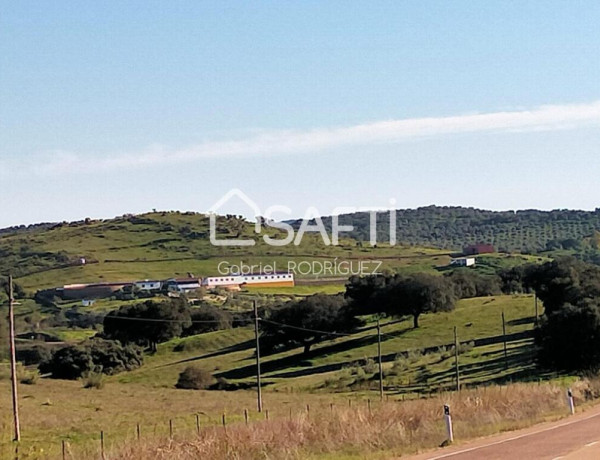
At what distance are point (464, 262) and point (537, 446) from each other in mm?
140886

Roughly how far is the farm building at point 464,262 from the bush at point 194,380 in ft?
300

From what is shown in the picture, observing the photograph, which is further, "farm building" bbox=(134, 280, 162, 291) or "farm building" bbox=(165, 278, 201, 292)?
"farm building" bbox=(134, 280, 162, 291)

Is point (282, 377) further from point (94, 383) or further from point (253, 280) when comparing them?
point (253, 280)

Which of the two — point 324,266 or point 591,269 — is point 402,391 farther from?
point 324,266

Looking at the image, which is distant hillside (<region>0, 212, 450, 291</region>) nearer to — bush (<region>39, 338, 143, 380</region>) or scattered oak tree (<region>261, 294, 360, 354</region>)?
scattered oak tree (<region>261, 294, 360, 354</region>)

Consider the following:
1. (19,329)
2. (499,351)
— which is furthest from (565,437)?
(19,329)

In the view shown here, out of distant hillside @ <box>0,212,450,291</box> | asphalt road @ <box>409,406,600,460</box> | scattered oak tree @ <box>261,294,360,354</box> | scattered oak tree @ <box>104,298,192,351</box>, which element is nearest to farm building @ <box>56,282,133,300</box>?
distant hillside @ <box>0,212,450,291</box>

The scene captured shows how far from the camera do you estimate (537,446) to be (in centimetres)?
2073

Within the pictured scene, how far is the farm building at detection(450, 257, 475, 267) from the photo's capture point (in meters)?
157

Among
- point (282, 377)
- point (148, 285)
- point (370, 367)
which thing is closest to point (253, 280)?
point (148, 285)

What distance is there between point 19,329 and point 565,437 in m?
95.4

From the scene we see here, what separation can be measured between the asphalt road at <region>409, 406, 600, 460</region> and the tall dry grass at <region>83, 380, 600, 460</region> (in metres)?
0.80

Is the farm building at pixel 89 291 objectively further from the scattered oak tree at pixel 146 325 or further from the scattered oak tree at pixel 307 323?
the scattered oak tree at pixel 307 323

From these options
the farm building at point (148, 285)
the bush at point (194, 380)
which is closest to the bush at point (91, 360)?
the bush at point (194, 380)
